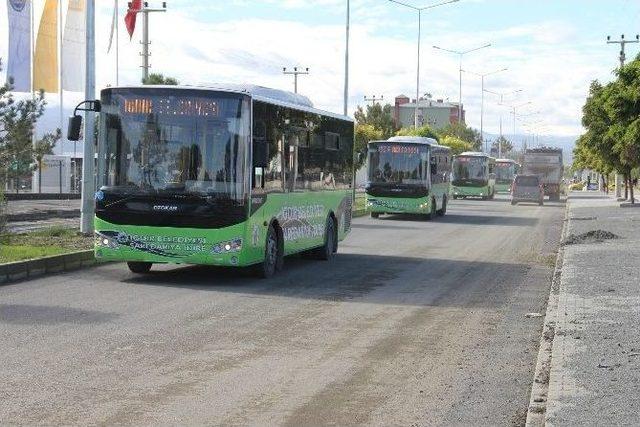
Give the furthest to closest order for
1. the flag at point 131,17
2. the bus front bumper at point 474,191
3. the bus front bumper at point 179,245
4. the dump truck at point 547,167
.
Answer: the dump truck at point 547,167 < the bus front bumper at point 474,191 < the flag at point 131,17 < the bus front bumper at point 179,245

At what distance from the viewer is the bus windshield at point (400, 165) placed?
134ft

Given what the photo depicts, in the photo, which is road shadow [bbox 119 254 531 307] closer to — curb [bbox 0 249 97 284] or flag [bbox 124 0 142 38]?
curb [bbox 0 249 97 284]

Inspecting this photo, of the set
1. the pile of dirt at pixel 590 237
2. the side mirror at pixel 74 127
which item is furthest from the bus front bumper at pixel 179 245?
the pile of dirt at pixel 590 237

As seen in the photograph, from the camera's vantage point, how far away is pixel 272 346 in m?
11.0

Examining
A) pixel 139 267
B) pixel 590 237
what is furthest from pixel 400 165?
pixel 139 267

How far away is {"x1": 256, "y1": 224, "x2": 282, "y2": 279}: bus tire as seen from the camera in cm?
1767

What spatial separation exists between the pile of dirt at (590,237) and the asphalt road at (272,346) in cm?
777

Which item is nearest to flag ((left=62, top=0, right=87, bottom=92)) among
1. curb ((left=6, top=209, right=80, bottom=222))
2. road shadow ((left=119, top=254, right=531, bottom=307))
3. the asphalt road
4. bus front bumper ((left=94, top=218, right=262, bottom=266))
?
curb ((left=6, top=209, right=80, bottom=222))

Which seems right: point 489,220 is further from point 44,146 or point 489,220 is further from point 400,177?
point 44,146

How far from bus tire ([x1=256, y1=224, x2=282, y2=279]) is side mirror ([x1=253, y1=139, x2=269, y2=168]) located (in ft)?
4.06

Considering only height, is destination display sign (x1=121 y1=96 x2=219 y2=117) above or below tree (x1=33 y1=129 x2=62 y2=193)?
above

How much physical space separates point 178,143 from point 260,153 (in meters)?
1.23

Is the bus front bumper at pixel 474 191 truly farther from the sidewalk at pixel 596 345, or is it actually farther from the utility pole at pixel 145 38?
the sidewalk at pixel 596 345

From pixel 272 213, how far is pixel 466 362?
789 cm
